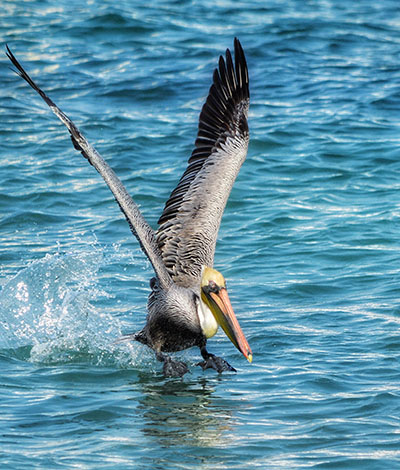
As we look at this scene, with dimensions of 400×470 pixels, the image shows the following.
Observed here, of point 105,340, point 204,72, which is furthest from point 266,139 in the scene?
point 105,340

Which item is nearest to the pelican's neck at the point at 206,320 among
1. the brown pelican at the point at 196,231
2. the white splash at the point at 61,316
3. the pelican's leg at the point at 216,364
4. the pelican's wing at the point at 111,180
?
the brown pelican at the point at 196,231

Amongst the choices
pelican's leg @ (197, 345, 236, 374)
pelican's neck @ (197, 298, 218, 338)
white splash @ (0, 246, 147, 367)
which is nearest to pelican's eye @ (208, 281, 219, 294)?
pelican's neck @ (197, 298, 218, 338)

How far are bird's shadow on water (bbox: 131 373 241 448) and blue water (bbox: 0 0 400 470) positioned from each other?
17 millimetres

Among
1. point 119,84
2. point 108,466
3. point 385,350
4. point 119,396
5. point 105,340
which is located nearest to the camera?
point 108,466

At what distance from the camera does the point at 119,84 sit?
13.3 m

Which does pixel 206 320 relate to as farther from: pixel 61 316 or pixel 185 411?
pixel 61 316

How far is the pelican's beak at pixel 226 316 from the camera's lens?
580 cm

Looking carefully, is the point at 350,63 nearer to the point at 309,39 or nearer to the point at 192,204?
the point at 309,39

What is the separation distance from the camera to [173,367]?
623cm

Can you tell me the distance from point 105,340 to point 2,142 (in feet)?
17.7

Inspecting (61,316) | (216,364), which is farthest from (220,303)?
(61,316)

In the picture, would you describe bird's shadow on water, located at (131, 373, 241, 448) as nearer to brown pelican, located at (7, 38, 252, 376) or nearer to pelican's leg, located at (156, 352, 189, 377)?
pelican's leg, located at (156, 352, 189, 377)

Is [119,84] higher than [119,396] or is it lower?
higher

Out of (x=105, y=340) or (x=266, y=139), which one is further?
(x=266, y=139)
